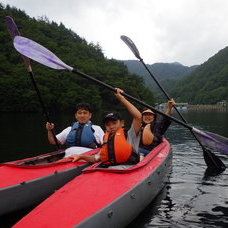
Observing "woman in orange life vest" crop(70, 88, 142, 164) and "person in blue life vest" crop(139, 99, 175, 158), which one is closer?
"woman in orange life vest" crop(70, 88, 142, 164)

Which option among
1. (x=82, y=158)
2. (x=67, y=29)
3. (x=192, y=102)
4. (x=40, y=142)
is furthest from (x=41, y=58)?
(x=192, y=102)

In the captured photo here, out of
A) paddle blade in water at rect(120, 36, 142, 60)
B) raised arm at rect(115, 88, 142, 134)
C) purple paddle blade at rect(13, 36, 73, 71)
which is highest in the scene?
paddle blade in water at rect(120, 36, 142, 60)

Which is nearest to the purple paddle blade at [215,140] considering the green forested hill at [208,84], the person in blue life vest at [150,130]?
the person in blue life vest at [150,130]

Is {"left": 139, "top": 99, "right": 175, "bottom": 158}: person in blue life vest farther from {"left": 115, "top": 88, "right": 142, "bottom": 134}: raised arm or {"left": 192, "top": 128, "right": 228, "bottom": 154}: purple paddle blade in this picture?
{"left": 115, "top": 88, "right": 142, "bottom": 134}: raised arm

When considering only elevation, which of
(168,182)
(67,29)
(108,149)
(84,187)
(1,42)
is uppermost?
(67,29)

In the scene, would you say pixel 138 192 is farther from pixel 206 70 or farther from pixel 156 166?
pixel 206 70

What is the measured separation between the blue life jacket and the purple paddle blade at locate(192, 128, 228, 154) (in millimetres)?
2714

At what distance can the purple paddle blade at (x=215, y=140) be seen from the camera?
6508mm

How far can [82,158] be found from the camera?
16.5ft

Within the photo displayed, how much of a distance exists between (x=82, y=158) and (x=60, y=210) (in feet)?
6.85

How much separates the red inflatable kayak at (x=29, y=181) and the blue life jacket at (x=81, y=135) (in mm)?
876

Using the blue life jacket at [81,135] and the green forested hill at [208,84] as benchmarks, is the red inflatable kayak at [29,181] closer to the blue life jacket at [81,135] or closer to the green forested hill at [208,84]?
the blue life jacket at [81,135]

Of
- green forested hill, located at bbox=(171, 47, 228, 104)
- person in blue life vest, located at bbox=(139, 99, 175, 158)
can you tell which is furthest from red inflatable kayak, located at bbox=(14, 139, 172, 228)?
green forested hill, located at bbox=(171, 47, 228, 104)

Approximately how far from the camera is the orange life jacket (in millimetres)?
4270
